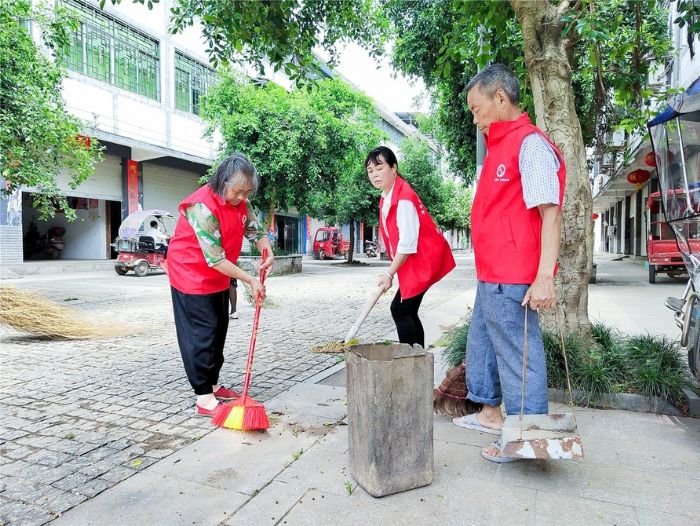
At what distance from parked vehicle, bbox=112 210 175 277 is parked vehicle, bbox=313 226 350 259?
45.8 ft

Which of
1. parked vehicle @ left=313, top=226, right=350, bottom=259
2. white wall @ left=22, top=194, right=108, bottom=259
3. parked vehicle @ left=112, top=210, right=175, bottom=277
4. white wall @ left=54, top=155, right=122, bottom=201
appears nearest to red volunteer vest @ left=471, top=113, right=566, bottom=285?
parked vehicle @ left=112, top=210, right=175, bottom=277

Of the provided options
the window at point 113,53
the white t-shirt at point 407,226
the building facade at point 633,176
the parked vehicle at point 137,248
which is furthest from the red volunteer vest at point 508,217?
the window at point 113,53

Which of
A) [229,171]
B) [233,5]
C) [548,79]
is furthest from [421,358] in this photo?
[233,5]

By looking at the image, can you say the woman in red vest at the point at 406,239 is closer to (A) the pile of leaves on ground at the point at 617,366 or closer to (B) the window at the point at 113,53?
(A) the pile of leaves on ground at the point at 617,366

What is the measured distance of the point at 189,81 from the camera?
70.0ft

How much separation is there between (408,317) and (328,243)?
25.5 m

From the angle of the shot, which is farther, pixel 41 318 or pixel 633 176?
pixel 633 176

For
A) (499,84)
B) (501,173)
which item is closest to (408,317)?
(501,173)

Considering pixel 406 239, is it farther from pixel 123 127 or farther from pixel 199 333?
pixel 123 127

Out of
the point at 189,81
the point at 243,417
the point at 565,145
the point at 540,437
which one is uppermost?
the point at 189,81

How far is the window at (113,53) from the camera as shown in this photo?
16375 millimetres

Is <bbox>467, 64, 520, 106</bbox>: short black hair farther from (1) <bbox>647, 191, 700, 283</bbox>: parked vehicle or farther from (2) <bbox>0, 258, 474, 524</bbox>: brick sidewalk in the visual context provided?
(1) <bbox>647, 191, 700, 283</bbox>: parked vehicle

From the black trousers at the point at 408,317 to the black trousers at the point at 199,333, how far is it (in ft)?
3.94

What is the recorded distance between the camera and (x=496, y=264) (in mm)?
2480
